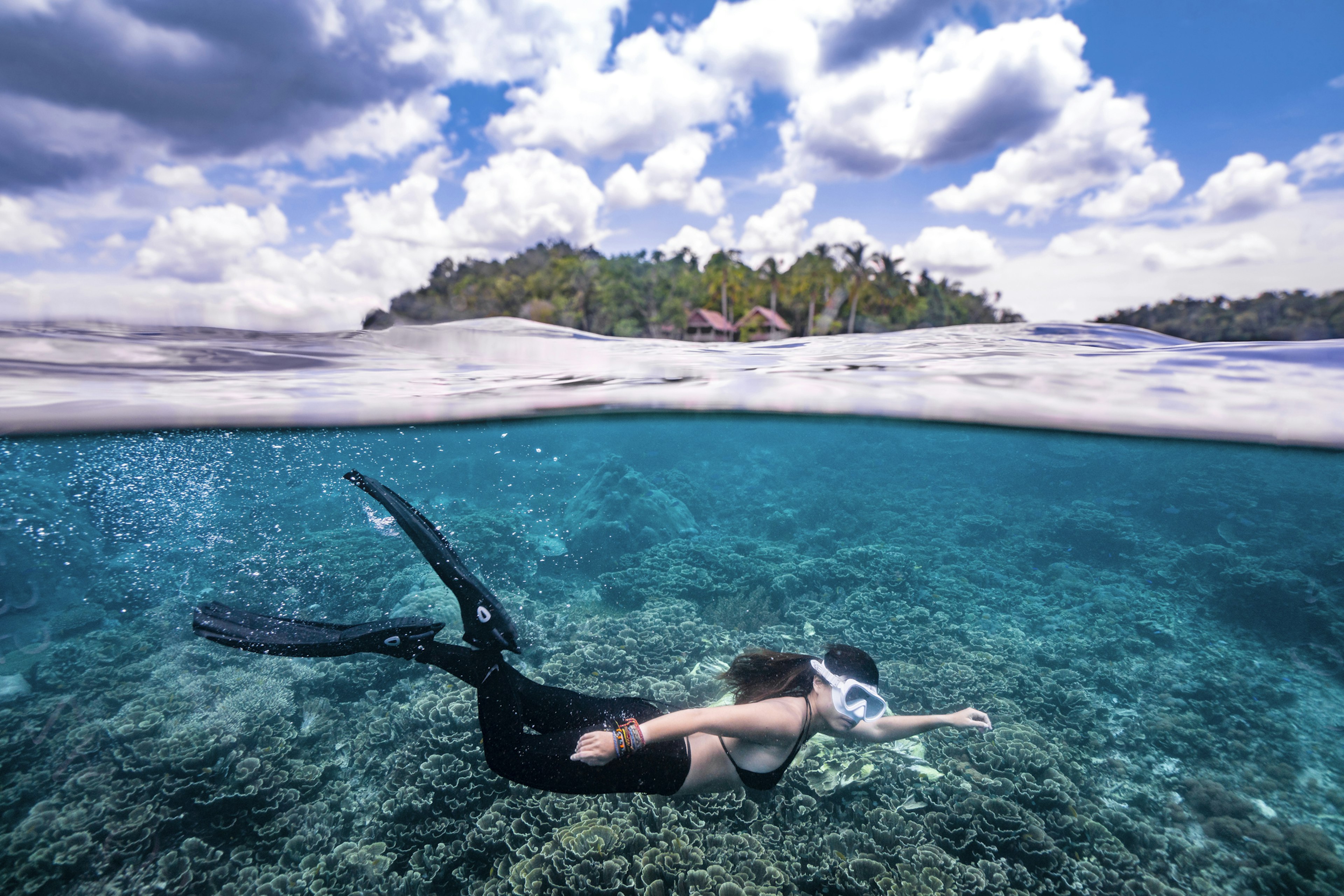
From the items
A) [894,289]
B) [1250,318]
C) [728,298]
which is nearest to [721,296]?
[728,298]

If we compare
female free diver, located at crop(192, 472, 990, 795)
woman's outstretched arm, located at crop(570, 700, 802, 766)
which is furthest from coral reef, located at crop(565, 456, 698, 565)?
woman's outstretched arm, located at crop(570, 700, 802, 766)

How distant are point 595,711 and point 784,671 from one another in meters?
1.46

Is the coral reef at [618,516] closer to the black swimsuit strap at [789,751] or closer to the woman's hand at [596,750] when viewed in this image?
the black swimsuit strap at [789,751]

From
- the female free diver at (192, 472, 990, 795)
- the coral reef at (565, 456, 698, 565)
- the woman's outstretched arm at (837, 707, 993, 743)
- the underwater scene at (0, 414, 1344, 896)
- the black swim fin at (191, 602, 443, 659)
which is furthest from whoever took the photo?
the coral reef at (565, 456, 698, 565)

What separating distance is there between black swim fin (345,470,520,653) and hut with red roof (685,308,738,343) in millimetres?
36554

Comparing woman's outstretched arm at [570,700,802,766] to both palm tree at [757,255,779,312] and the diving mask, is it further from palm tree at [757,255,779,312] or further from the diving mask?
palm tree at [757,255,779,312]

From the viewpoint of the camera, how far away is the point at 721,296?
41250mm

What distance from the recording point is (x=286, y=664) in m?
6.85

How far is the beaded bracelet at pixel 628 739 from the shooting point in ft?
10.6

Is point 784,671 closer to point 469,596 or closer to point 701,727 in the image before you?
point 701,727

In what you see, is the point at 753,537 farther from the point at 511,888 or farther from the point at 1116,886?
the point at 511,888

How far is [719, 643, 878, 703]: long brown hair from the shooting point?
377 cm

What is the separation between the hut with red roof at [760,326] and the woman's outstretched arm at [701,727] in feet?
119

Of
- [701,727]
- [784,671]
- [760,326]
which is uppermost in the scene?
[760,326]
